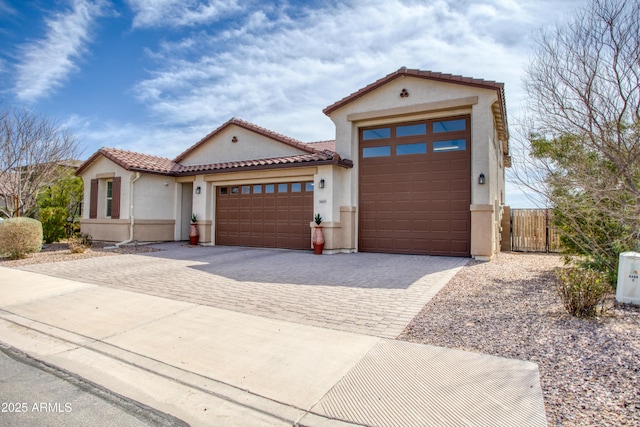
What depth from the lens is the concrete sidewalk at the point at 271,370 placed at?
116 inches

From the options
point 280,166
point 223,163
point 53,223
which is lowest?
point 53,223

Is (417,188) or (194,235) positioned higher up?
(417,188)

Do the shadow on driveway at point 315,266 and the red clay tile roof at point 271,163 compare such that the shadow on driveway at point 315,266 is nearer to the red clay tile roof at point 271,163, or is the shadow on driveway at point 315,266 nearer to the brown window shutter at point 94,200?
the red clay tile roof at point 271,163

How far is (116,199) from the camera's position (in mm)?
16031

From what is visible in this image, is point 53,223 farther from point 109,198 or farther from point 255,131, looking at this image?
point 255,131

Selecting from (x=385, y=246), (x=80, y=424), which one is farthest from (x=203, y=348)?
(x=385, y=246)

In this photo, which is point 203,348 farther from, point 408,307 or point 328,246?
point 328,246

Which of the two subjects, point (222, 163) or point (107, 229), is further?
point (222, 163)

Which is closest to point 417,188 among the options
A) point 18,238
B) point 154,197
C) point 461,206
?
point 461,206

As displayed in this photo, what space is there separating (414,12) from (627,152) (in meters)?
5.41

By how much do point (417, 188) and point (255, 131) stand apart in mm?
7443

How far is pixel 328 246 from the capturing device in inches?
521

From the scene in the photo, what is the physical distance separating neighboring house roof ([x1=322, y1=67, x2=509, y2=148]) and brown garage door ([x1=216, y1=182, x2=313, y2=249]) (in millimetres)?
3380

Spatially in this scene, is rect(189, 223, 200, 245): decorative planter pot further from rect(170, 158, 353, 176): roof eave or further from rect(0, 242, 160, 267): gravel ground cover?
rect(170, 158, 353, 176): roof eave
